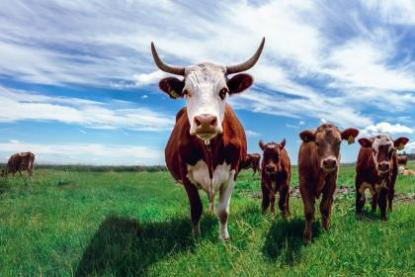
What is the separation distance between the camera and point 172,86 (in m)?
7.04

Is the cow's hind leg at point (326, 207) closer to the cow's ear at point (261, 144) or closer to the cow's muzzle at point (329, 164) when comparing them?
the cow's muzzle at point (329, 164)

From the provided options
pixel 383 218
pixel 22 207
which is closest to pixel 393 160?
pixel 383 218

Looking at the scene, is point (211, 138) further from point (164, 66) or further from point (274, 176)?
point (274, 176)

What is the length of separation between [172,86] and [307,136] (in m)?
2.31

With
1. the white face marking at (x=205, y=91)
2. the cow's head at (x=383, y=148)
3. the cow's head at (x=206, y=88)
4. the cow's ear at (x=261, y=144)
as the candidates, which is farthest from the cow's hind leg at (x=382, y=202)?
the white face marking at (x=205, y=91)

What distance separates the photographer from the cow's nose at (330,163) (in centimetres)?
690

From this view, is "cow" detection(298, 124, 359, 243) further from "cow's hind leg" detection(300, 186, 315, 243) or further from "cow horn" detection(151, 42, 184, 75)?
"cow horn" detection(151, 42, 184, 75)

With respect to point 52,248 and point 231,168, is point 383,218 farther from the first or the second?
point 52,248

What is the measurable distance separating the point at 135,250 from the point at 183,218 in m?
2.03

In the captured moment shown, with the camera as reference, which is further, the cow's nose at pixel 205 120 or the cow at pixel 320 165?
the cow at pixel 320 165


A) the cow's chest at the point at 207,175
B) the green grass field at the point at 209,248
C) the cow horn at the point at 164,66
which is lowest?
the green grass field at the point at 209,248

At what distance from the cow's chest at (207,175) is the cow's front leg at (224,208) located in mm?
130

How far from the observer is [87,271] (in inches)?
245

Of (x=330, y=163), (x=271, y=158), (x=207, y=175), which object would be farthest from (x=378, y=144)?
(x=207, y=175)
